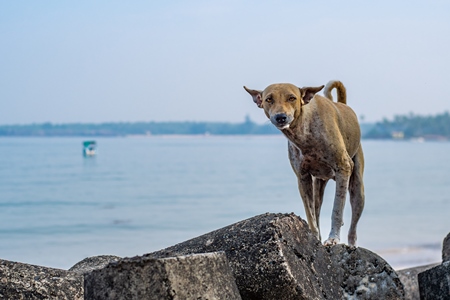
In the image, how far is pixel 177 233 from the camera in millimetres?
25734

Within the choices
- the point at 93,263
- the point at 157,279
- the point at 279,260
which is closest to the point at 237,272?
the point at 279,260

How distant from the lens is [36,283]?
22.2 ft

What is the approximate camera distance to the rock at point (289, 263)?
6.62 meters

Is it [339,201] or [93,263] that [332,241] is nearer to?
[339,201]

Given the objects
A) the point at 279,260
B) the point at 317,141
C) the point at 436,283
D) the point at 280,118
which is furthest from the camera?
the point at 317,141

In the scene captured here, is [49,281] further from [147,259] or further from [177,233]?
[177,233]

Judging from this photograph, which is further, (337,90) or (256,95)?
(337,90)

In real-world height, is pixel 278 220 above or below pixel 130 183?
above

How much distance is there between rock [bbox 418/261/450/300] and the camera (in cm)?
735

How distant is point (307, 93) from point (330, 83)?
1774 millimetres

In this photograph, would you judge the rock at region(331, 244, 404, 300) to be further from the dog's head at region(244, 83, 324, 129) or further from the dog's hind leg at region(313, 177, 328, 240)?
the dog's hind leg at region(313, 177, 328, 240)

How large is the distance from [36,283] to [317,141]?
10.0 feet

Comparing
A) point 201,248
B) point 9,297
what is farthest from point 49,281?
point 201,248

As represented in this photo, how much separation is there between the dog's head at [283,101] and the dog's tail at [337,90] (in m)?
1.75
